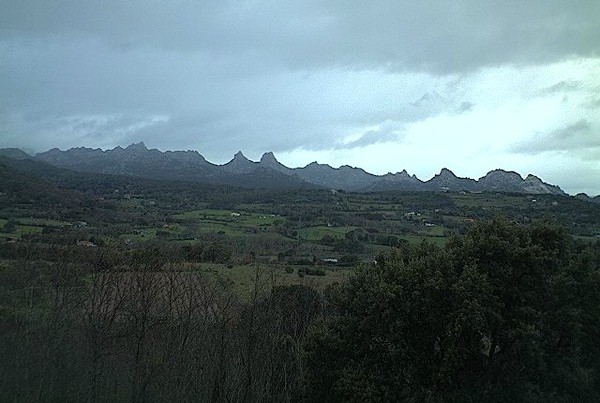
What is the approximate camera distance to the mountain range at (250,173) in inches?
4737

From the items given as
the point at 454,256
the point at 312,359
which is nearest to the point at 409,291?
the point at 454,256

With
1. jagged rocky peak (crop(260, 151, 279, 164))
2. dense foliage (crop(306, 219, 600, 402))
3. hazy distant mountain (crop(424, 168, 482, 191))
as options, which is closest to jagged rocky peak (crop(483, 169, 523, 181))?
hazy distant mountain (crop(424, 168, 482, 191))

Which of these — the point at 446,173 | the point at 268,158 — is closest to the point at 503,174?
the point at 446,173

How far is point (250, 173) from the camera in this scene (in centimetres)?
13700

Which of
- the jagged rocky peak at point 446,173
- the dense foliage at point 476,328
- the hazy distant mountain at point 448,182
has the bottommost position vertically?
the dense foliage at point 476,328

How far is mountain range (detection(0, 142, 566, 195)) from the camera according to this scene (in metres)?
120

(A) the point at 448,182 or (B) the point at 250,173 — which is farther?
(B) the point at 250,173

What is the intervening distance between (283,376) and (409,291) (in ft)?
14.5

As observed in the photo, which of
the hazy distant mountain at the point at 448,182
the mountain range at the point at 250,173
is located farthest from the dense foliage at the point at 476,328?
the hazy distant mountain at the point at 448,182

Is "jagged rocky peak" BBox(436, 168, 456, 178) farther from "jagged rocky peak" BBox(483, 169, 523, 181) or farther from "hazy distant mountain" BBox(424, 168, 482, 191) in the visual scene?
"jagged rocky peak" BBox(483, 169, 523, 181)

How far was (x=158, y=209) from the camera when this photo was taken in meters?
61.3

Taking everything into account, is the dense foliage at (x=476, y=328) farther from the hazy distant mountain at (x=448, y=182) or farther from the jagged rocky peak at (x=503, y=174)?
the jagged rocky peak at (x=503, y=174)

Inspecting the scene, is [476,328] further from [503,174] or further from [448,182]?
[503,174]

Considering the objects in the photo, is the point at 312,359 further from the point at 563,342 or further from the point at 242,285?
the point at 242,285
